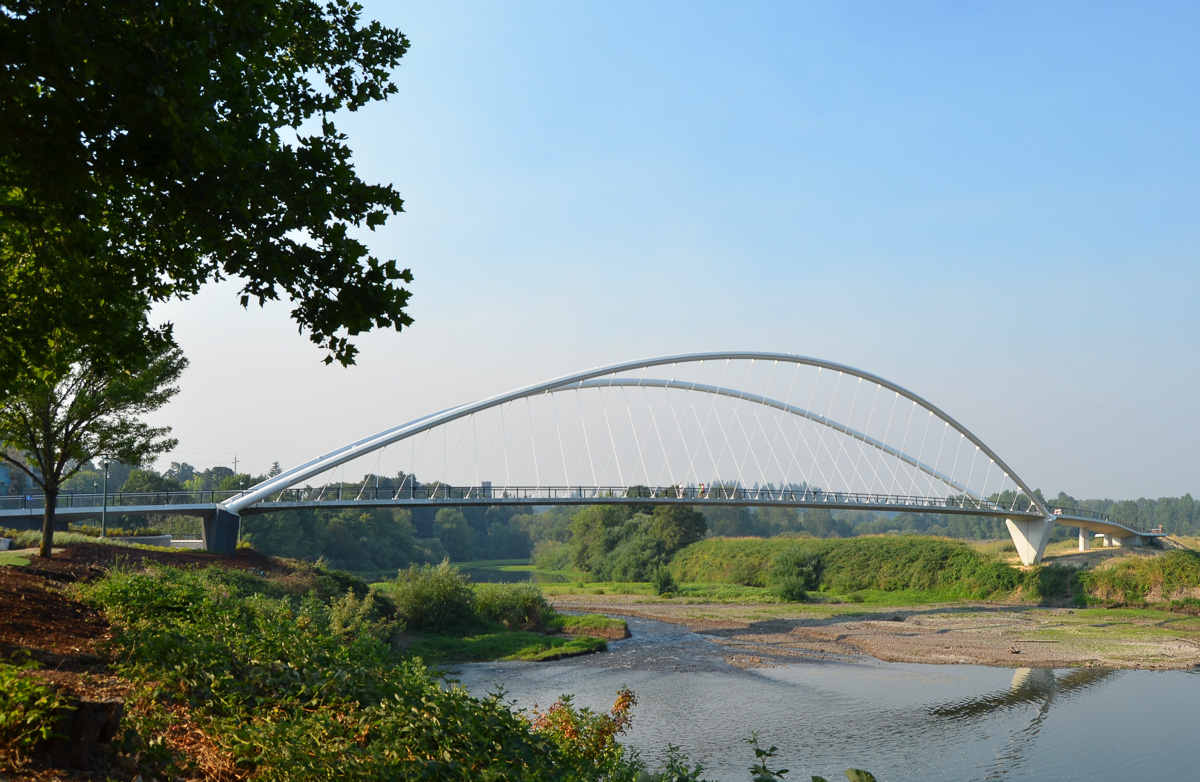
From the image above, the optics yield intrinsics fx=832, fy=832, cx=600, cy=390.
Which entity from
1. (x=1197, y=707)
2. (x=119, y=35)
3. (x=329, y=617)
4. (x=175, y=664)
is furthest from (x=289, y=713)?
(x=1197, y=707)

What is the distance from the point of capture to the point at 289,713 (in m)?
6.41

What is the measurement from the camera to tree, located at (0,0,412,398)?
594 centimetres

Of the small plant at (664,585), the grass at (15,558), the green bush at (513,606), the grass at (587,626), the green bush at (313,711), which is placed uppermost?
the green bush at (313,711)

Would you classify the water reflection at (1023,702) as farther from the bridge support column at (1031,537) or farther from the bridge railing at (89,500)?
the bridge railing at (89,500)

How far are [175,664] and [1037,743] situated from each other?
20.8 m

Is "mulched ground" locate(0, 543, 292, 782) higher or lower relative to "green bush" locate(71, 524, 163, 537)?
higher

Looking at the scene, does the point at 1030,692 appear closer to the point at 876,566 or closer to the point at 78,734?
the point at 78,734

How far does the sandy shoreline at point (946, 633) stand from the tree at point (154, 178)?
27.8 meters

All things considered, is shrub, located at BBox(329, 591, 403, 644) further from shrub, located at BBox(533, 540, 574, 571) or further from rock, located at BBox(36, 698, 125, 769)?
shrub, located at BBox(533, 540, 574, 571)

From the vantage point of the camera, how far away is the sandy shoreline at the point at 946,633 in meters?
33.2

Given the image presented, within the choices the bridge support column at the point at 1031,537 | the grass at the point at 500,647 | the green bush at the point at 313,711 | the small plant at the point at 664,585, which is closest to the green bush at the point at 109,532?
the grass at the point at 500,647

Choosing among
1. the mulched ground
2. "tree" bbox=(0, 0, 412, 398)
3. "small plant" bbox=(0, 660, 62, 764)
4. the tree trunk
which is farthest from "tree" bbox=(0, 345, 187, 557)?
"small plant" bbox=(0, 660, 62, 764)

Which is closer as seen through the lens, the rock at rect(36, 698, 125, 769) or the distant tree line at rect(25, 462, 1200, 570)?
the rock at rect(36, 698, 125, 769)

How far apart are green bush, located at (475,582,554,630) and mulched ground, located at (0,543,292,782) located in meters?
22.8
